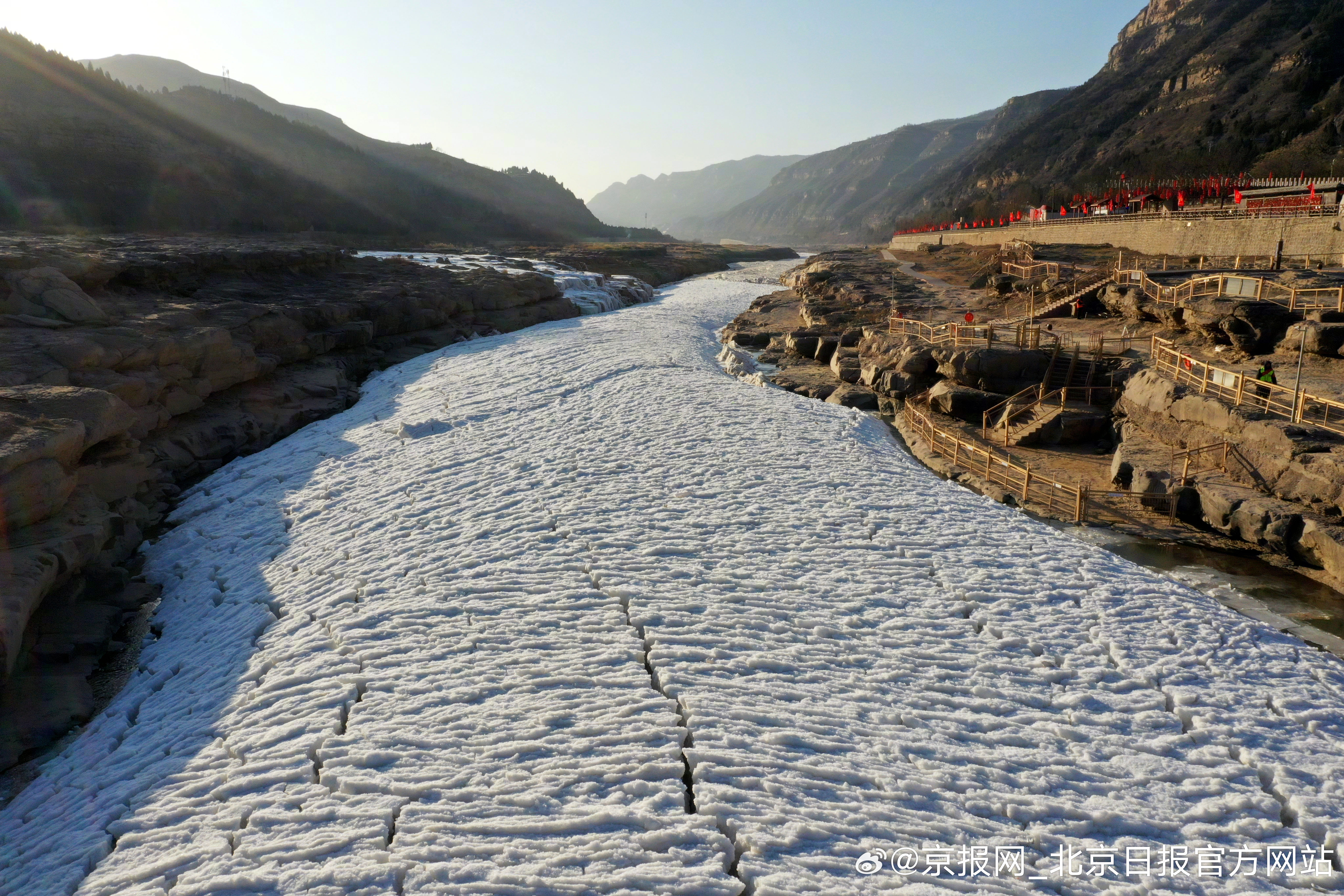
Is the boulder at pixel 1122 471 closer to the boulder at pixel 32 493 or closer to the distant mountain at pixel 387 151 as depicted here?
the boulder at pixel 32 493

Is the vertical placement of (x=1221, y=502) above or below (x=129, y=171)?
below

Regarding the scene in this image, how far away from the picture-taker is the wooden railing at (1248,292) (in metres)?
20.4

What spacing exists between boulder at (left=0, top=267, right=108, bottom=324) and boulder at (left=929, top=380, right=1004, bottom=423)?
75.8 feet

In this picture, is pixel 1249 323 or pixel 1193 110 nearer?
pixel 1249 323

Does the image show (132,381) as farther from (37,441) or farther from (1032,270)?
(1032,270)

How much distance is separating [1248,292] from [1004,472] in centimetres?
1302

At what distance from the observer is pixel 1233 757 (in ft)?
25.7

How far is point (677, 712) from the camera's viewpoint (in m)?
8.02

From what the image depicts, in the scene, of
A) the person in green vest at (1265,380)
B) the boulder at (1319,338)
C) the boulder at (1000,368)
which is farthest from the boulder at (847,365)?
the boulder at (1319,338)

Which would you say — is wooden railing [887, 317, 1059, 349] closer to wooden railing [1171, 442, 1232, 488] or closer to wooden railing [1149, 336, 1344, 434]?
wooden railing [1149, 336, 1344, 434]

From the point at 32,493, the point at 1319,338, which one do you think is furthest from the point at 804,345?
the point at 32,493

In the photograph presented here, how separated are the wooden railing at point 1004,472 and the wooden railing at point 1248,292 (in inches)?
380

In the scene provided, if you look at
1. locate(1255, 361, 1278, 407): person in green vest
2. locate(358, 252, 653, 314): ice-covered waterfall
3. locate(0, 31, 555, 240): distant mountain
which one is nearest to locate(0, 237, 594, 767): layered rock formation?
locate(358, 252, 653, 314): ice-covered waterfall

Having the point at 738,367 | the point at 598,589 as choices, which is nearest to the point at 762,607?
the point at 598,589
